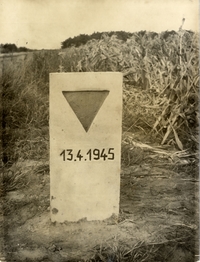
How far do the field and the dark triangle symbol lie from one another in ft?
0.19

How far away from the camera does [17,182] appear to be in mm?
844

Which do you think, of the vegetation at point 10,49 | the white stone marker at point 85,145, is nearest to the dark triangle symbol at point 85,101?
the white stone marker at point 85,145

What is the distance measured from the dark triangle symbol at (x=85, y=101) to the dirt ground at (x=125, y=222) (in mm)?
150

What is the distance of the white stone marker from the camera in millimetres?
831

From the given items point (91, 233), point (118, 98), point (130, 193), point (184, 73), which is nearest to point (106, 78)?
point (118, 98)

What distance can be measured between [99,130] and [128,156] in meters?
0.10

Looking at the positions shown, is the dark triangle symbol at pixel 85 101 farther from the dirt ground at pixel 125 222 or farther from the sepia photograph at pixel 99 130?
the dirt ground at pixel 125 222

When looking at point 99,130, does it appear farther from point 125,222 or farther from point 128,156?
point 125,222

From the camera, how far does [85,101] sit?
833mm

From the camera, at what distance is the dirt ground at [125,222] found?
2.78 ft

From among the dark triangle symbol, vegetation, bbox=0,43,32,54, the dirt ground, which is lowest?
the dirt ground

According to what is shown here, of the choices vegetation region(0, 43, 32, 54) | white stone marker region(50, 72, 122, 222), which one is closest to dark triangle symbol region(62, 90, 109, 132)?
white stone marker region(50, 72, 122, 222)

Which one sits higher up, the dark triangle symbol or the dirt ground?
the dark triangle symbol

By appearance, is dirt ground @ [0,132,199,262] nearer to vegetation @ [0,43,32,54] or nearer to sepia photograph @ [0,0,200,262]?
sepia photograph @ [0,0,200,262]
